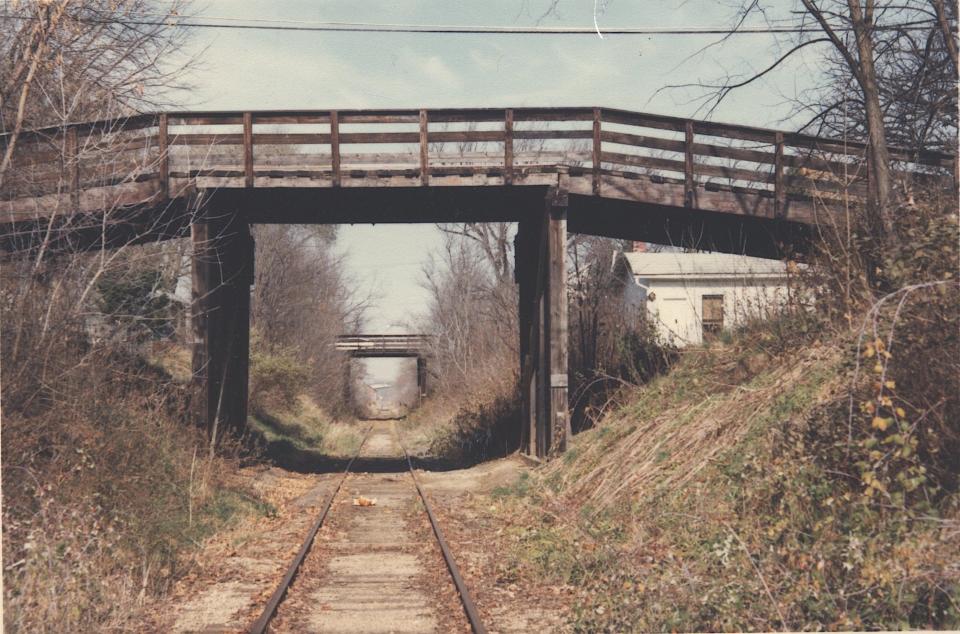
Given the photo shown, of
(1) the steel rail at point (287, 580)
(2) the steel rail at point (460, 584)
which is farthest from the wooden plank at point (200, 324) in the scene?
(2) the steel rail at point (460, 584)

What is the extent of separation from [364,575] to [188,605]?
213cm

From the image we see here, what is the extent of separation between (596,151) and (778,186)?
331cm

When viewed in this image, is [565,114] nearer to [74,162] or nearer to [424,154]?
[424,154]

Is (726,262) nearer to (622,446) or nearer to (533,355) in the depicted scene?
(533,355)

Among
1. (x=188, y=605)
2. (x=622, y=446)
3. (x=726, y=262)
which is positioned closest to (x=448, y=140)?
(x=622, y=446)

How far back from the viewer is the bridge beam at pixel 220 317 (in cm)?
1834

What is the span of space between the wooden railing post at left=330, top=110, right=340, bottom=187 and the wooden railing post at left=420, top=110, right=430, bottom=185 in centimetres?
152

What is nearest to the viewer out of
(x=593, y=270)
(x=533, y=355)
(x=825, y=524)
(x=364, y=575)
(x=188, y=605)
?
(x=825, y=524)

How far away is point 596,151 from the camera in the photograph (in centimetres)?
1750

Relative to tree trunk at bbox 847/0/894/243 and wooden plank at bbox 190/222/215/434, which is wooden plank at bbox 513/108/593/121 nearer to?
tree trunk at bbox 847/0/894/243

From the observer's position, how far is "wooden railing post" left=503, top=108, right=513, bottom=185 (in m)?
17.6

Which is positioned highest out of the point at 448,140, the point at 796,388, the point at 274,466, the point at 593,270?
the point at 448,140

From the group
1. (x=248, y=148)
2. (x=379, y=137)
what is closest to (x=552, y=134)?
(x=379, y=137)

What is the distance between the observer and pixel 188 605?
9039mm
